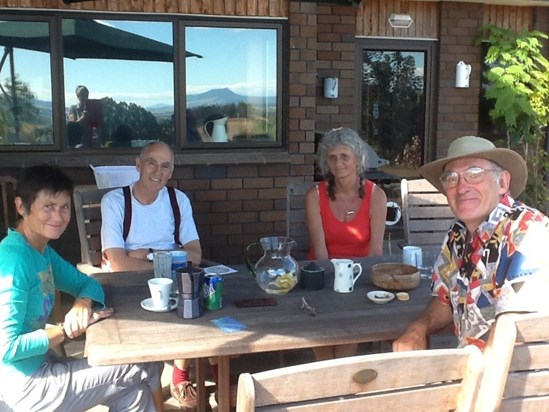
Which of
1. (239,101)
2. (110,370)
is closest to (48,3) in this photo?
(239,101)

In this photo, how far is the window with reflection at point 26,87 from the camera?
14.4ft

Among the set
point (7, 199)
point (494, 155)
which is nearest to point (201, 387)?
point (494, 155)

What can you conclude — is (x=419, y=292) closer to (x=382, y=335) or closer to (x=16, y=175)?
(x=382, y=335)

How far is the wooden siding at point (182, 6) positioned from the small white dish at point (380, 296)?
112 inches

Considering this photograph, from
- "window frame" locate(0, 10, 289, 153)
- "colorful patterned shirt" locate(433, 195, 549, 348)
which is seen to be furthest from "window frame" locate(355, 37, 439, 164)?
"colorful patterned shirt" locate(433, 195, 549, 348)

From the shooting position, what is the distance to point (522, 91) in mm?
5840

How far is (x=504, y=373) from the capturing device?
4.37 feet

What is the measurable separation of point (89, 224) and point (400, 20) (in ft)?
11.7

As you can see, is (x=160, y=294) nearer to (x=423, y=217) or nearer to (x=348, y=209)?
(x=348, y=209)

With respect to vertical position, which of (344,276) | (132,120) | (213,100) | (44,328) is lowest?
(44,328)

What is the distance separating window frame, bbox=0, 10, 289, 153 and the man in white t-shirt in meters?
1.52

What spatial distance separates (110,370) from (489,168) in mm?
1355

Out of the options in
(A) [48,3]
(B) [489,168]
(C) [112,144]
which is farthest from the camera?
(C) [112,144]

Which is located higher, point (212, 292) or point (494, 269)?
A: point (494, 269)
